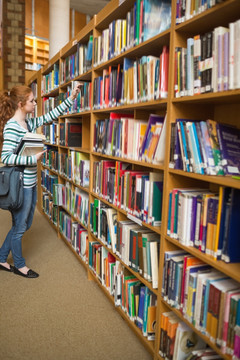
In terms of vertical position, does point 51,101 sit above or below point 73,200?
above

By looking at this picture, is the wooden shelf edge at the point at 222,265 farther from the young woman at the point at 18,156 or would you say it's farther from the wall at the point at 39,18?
the wall at the point at 39,18

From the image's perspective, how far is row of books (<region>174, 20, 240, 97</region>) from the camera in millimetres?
1222

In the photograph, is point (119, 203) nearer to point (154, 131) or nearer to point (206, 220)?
point (154, 131)

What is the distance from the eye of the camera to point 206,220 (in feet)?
4.57

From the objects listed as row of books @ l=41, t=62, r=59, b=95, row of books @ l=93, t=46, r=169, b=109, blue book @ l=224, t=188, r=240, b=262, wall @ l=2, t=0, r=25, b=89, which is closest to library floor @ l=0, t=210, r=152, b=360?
blue book @ l=224, t=188, r=240, b=262

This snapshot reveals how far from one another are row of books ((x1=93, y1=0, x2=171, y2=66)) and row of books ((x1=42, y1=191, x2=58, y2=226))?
2252mm

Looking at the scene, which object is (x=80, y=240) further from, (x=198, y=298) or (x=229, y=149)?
(x=229, y=149)

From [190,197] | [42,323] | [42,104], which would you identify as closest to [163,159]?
[190,197]

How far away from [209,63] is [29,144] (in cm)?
175

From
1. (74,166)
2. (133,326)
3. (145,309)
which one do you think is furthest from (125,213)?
(74,166)

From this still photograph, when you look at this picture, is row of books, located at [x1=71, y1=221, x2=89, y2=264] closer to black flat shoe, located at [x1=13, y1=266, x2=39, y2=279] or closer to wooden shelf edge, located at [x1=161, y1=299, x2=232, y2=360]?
black flat shoe, located at [x1=13, y1=266, x2=39, y2=279]

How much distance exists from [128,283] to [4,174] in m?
1.32

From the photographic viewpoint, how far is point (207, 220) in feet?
4.56

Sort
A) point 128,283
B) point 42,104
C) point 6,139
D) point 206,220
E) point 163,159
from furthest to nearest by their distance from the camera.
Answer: point 42,104 < point 6,139 < point 128,283 < point 163,159 < point 206,220
